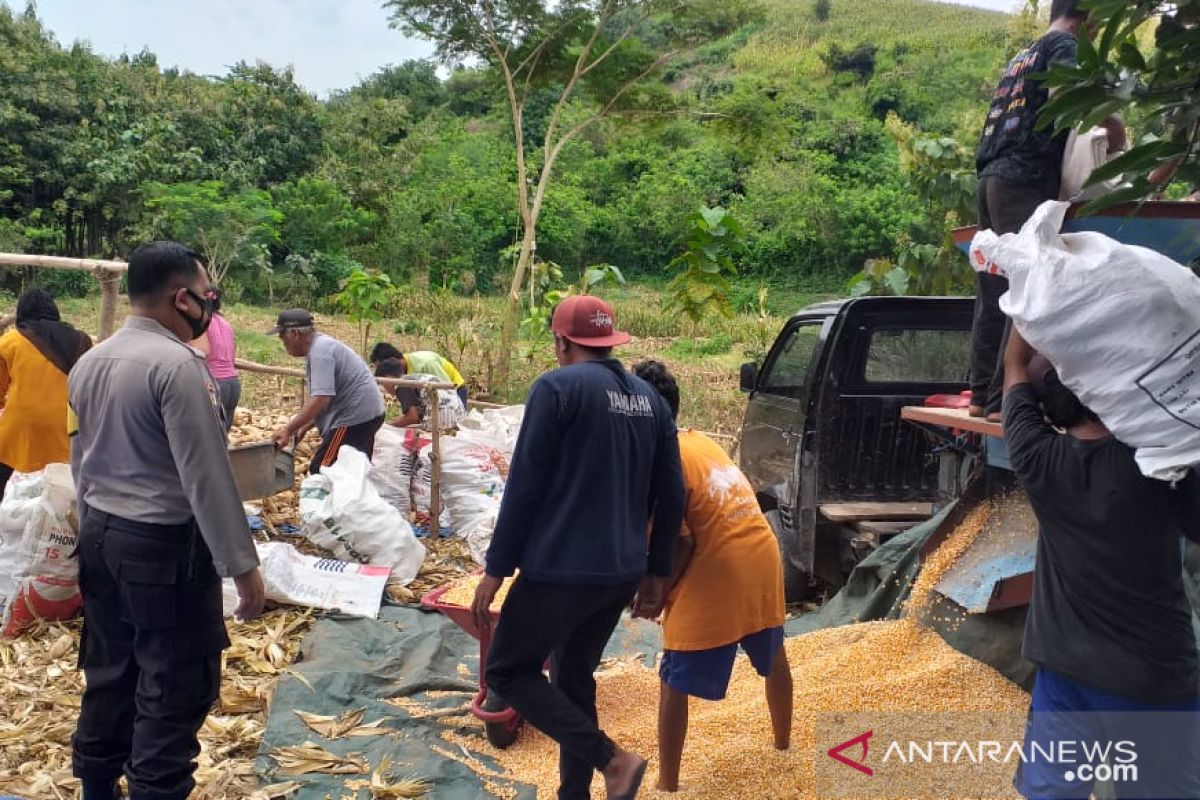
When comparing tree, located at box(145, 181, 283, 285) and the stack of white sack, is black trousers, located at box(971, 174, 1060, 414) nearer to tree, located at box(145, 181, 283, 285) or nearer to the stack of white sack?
the stack of white sack

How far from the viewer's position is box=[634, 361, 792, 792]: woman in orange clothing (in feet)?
10.6

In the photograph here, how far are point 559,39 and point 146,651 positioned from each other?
42.5 ft

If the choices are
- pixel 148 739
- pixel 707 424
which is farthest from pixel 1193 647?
pixel 707 424

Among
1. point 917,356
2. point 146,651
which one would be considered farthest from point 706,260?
point 146,651

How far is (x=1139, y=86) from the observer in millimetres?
1796

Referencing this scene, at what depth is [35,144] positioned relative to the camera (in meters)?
20.0

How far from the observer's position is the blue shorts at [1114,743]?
213cm

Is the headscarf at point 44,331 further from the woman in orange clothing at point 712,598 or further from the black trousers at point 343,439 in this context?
the woman in orange clothing at point 712,598

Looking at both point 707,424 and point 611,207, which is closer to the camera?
point 707,424

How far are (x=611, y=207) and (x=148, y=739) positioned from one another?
1173 inches

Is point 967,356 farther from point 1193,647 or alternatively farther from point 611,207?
point 611,207

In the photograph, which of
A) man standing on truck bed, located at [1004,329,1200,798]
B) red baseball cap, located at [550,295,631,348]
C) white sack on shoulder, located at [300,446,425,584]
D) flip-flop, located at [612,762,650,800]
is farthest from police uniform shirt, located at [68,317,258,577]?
white sack on shoulder, located at [300,446,425,584]

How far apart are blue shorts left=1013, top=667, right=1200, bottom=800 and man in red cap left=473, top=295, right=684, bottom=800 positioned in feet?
4.05

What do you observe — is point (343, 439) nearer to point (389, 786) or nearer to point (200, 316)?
point (389, 786)
